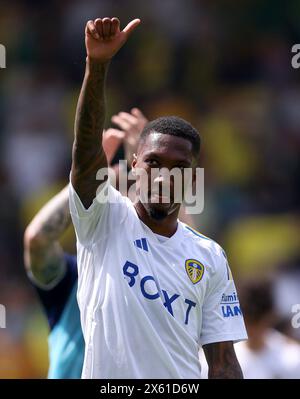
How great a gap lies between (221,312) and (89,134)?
3.60 feet

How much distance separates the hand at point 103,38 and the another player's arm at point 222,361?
1486mm

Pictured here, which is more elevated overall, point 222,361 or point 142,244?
point 142,244

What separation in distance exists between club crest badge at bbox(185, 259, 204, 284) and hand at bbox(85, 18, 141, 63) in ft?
3.44

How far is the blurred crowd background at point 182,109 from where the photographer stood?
11234 millimetres

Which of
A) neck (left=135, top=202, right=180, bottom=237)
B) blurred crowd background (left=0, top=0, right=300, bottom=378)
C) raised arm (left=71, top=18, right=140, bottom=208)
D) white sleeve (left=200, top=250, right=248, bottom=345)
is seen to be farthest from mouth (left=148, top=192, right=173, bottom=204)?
blurred crowd background (left=0, top=0, right=300, bottom=378)

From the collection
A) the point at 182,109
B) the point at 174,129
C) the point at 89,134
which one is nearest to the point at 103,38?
the point at 89,134

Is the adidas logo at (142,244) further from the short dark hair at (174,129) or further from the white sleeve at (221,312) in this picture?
the short dark hair at (174,129)

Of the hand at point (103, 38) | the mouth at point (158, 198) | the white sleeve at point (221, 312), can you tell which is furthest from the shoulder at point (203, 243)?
the hand at point (103, 38)

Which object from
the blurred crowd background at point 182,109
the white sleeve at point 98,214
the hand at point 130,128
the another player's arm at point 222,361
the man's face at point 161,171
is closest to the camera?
the white sleeve at point 98,214

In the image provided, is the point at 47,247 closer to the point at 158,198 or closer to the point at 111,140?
the point at 111,140

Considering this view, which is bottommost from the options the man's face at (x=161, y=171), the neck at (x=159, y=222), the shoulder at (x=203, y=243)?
the shoulder at (x=203, y=243)

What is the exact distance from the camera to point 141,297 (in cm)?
418

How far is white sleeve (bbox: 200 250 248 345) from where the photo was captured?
447 cm

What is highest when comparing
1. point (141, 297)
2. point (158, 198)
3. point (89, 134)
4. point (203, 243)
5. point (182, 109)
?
point (182, 109)
